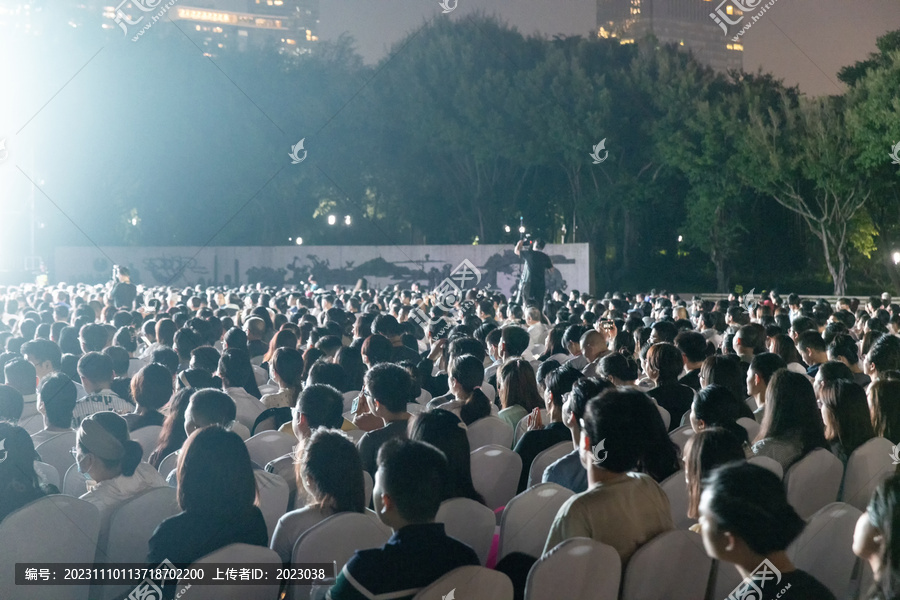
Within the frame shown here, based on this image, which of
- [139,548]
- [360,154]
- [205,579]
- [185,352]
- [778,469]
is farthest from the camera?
[360,154]

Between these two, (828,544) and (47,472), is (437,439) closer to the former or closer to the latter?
(828,544)

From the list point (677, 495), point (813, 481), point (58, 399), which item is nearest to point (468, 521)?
point (677, 495)

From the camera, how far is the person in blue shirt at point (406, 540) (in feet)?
8.55

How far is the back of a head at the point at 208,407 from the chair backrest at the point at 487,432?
1.58 m

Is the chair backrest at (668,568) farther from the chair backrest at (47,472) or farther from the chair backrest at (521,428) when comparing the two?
the chair backrest at (47,472)

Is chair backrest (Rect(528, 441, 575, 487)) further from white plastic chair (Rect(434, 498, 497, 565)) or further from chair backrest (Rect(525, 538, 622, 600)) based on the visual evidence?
chair backrest (Rect(525, 538, 622, 600))

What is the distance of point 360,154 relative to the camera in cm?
3900

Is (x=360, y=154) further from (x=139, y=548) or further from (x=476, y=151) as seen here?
(x=139, y=548)

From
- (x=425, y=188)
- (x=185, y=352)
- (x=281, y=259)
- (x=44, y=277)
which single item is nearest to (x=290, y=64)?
(x=425, y=188)

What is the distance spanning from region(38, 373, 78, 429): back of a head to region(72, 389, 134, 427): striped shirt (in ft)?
1.56

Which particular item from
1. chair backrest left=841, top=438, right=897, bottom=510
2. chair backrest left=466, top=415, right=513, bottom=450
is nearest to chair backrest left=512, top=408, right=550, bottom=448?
chair backrest left=466, top=415, right=513, bottom=450

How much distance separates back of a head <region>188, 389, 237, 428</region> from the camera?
15.7 ft

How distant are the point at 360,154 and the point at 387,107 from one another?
2.73 meters

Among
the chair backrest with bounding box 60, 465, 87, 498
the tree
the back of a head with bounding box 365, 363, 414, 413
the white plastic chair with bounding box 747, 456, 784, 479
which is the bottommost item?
the chair backrest with bounding box 60, 465, 87, 498
